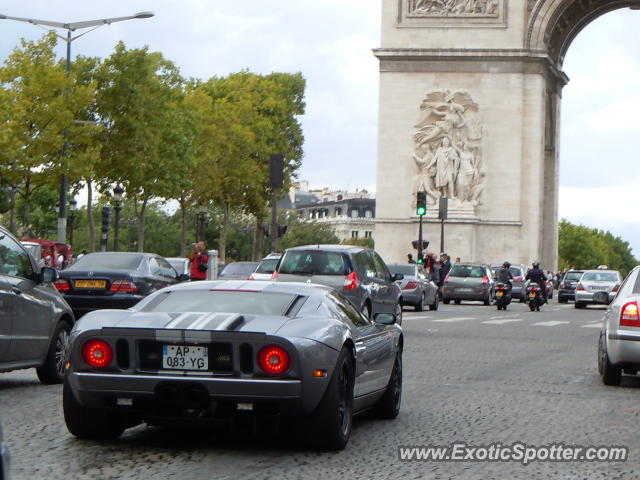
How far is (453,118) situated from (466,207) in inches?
122

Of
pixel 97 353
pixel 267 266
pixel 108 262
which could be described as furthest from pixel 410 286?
pixel 97 353

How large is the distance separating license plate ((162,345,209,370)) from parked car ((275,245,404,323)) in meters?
12.7

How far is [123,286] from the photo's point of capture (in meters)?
21.4

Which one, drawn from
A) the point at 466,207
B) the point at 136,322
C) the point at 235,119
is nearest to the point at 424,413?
the point at 136,322

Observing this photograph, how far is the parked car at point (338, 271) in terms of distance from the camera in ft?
69.9

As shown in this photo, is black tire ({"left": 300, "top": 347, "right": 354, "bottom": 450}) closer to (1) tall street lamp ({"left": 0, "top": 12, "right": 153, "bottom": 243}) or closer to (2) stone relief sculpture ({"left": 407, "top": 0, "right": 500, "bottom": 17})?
(1) tall street lamp ({"left": 0, "top": 12, "right": 153, "bottom": 243})

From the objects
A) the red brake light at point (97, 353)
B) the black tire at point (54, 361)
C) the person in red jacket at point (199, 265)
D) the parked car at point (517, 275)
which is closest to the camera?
the red brake light at point (97, 353)

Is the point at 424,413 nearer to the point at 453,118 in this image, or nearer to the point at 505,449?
the point at 505,449

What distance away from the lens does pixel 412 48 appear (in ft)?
164

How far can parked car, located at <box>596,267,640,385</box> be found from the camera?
45.2 feet

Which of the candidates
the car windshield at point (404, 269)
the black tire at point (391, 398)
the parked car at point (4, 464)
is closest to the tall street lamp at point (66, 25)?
the car windshield at point (404, 269)

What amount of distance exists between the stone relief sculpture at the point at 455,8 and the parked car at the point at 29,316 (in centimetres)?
3756

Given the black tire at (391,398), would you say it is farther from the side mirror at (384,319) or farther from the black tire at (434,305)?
the black tire at (434,305)

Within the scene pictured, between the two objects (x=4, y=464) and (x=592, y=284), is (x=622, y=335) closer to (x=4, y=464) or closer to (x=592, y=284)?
(x=4, y=464)
